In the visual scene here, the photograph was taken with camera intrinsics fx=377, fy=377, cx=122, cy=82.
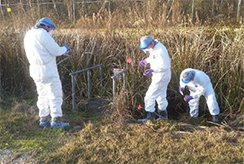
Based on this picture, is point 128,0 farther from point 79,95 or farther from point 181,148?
point 181,148

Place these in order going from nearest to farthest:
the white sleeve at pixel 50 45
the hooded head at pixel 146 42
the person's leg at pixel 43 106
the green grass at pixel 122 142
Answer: the green grass at pixel 122 142 < the white sleeve at pixel 50 45 < the hooded head at pixel 146 42 < the person's leg at pixel 43 106

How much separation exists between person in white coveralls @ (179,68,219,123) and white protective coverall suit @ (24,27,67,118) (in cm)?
185

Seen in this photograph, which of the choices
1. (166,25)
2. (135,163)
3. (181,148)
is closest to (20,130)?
(135,163)

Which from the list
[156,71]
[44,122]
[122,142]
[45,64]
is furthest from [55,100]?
[156,71]

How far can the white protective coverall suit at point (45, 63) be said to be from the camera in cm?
525

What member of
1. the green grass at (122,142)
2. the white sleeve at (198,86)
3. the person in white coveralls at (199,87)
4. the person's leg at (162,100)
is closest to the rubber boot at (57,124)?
the green grass at (122,142)

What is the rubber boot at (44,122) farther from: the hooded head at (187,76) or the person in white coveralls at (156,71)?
the hooded head at (187,76)

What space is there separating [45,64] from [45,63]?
0.02 metres

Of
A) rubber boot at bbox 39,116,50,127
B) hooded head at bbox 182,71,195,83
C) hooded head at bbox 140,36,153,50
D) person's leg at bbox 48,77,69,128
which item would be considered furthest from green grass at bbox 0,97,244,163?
hooded head at bbox 140,36,153,50

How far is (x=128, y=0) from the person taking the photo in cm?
1214

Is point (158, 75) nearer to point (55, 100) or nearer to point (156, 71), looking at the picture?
point (156, 71)

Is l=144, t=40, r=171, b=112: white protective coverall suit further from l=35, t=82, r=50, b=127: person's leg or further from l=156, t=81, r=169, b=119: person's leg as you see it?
Answer: l=35, t=82, r=50, b=127: person's leg

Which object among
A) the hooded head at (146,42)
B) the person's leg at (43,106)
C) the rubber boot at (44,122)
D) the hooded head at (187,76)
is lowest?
the rubber boot at (44,122)

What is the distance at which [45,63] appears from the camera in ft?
17.5
